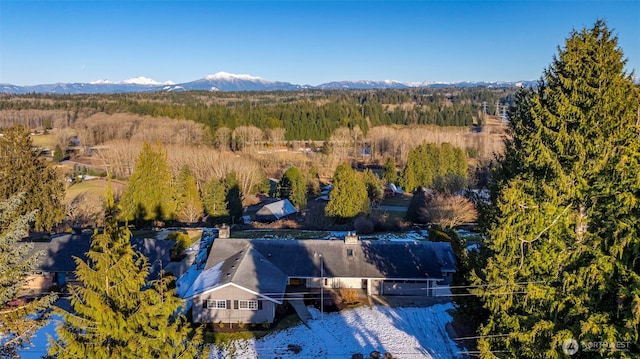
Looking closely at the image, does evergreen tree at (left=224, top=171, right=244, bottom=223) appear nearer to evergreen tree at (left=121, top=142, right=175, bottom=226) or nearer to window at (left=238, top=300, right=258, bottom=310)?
evergreen tree at (left=121, top=142, right=175, bottom=226)

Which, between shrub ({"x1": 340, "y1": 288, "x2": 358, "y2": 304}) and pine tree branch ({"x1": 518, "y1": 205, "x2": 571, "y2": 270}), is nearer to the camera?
pine tree branch ({"x1": 518, "y1": 205, "x2": 571, "y2": 270})

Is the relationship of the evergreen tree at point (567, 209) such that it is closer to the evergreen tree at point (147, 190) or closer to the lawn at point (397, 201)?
the evergreen tree at point (147, 190)

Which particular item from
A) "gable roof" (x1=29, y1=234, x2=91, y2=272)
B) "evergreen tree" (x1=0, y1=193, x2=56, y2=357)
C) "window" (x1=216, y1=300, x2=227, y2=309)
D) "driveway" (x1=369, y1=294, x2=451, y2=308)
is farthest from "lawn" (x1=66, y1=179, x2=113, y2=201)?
"evergreen tree" (x1=0, y1=193, x2=56, y2=357)

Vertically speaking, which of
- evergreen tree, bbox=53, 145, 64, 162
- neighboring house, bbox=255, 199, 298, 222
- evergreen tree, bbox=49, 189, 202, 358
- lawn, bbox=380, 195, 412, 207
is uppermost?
evergreen tree, bbox=49, 189, 202, 358

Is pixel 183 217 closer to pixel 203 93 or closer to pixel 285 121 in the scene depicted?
pixel 285 121

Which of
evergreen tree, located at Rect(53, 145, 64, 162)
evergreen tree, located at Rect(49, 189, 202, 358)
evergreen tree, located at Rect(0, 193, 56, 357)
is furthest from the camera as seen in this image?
evergreen tree, located at Rect(53, 145, 64, 162)

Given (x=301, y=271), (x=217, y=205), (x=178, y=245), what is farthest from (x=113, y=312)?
(x=217, y=205)
